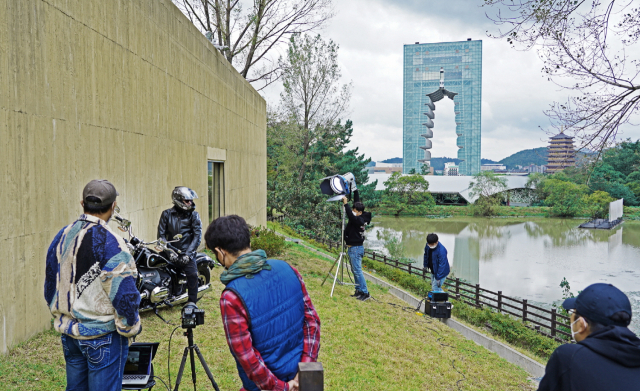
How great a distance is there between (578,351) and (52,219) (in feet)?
16.9

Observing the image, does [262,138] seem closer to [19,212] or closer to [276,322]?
[19,212]

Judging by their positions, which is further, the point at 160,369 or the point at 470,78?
the point at 470,78

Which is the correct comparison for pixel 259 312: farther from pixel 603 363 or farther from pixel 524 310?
pixel 524 310

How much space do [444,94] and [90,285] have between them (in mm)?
137030

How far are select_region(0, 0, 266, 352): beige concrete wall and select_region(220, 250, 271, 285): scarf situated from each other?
3.18 meters

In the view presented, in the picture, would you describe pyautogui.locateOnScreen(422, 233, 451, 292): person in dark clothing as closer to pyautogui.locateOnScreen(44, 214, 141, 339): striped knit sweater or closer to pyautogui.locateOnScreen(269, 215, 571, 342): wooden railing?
pyautogui.locateOnScreen(269, 215, 571, 342): wooden railing

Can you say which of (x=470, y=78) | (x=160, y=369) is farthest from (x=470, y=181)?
(x=470, y=78)

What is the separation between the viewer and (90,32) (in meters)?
5.90

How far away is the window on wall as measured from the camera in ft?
38.9

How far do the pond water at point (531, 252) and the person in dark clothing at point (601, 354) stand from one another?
1658 cm

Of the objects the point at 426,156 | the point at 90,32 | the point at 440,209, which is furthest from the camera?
the point at 426,156

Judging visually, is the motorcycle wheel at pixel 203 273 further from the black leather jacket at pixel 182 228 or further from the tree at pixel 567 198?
the tree at pixel 567 198

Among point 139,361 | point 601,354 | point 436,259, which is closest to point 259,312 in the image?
point 139,361

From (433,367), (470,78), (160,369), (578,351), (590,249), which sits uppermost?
(470,78)
